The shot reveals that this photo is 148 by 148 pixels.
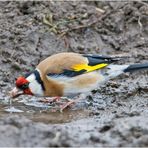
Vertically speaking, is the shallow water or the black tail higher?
the black tail

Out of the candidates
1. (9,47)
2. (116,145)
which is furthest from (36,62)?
(116,145)

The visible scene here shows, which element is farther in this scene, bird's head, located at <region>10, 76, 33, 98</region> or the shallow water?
bird's head, located at <region>10, 76, 33, 98</region>

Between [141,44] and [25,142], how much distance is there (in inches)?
183

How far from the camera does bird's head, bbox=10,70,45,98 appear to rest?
792cm

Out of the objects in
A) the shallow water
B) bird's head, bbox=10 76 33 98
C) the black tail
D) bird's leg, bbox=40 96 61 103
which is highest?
bird's head, bbox=10 76 33 98

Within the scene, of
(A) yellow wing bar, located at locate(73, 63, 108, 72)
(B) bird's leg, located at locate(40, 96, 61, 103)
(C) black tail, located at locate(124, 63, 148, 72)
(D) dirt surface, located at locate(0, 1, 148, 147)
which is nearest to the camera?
(A) yellow wing bar, located at locate(73, 63, 108, 72)

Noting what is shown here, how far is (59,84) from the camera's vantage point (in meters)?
7.89

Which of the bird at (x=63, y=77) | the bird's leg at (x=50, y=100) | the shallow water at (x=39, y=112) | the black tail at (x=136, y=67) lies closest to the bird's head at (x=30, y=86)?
the bird at (x=63, y=77)

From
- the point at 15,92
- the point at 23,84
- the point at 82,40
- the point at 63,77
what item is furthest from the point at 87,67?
the point at 82,40

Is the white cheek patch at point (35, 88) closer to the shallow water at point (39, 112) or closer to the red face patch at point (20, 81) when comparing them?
the red face patch at point (20, 81)

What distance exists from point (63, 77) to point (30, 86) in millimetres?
469

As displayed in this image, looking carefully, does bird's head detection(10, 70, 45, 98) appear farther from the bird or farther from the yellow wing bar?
the yellow wing bar

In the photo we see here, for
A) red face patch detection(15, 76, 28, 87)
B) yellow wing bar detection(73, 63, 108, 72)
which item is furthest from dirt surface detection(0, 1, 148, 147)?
yellow wing bar detection(73, 63, 108, 72)

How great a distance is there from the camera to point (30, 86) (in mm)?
7945
